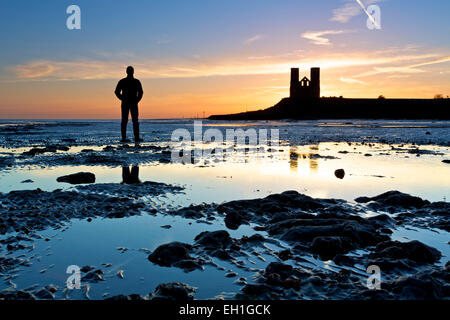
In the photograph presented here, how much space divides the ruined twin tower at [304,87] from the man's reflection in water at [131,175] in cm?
11708

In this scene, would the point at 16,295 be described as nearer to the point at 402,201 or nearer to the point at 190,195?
the point at 190,195

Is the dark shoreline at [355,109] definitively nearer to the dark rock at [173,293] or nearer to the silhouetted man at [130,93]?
the silhouetted man at [130,93]

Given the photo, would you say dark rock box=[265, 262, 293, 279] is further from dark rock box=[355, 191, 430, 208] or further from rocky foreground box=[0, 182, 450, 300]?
dark rock box=[355, 191, 430, 208]

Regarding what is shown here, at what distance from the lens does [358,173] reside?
7.68 metres

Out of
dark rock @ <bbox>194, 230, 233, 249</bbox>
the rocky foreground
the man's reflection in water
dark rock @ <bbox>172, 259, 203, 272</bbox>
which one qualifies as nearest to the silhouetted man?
the man's reflection in water

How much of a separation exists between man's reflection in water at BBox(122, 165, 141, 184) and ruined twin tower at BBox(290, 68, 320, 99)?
384ft

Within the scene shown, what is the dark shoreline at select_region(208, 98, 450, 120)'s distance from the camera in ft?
307

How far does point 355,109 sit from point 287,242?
11058cm

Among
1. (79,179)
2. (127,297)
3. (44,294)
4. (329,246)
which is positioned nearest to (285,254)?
(329,246)

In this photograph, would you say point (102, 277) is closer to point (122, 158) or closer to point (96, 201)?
point (96, 201)

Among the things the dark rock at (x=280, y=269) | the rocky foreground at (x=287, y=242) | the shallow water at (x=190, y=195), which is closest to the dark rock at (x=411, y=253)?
the rocky foreground at (x=287, y=242)
